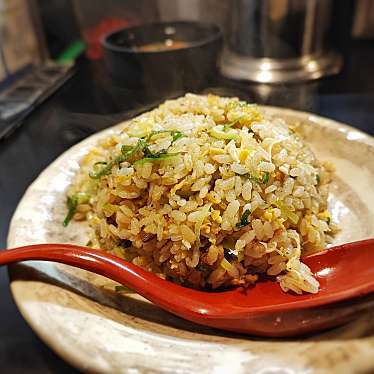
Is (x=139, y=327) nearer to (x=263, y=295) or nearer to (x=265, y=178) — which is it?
(x=263, y=295)

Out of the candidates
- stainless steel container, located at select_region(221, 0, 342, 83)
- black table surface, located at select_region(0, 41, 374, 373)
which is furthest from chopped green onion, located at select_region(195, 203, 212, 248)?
stainless steel container, located at select_region(221, 0, 342, 83)

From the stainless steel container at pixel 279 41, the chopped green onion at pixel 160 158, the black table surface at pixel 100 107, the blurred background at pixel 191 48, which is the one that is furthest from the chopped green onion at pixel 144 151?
the stainless steel container at pixel 279 41

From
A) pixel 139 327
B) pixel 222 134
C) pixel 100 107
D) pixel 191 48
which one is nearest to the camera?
pixel 139 327

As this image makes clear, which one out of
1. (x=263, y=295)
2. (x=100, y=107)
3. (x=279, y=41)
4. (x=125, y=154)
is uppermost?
(x=125, y=154)

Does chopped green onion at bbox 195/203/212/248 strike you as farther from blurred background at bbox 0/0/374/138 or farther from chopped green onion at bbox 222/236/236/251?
blurred background at bbox 0/0/374/138

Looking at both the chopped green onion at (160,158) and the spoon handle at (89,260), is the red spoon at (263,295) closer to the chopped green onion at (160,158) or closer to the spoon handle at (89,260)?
the spoon handle at (89,260)

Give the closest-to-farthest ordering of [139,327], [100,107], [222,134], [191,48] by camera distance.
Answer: [139,327]
[222,134]
[191,48]
[100,107]

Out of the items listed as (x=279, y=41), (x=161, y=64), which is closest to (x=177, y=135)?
(x=161, y=64)

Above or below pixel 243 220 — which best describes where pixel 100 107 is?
below

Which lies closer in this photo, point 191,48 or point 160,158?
point 160,158
